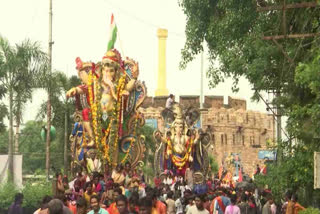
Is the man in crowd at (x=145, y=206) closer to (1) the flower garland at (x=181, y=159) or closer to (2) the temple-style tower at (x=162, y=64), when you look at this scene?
(1) the flower garland at (x=181, y=159)

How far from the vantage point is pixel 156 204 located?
55.9 ft

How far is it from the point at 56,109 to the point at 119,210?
26.1m

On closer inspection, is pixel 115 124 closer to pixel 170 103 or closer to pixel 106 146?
pixel 106 146

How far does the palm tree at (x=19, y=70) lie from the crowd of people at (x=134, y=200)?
12.7 ft

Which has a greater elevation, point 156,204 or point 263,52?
point 263,52

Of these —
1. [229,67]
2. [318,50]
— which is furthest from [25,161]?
[318,50]

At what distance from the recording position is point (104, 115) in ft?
116

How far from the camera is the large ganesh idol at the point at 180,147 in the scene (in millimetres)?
39938

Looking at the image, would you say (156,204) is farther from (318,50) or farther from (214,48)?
(214,48)

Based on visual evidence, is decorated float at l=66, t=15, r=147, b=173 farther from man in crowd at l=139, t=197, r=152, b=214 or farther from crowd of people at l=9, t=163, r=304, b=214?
man in crowd at l=139, t=197, r=152, b=214

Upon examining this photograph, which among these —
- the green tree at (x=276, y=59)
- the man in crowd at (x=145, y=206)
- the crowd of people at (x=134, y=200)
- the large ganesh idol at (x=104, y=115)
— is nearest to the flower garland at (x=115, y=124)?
the large ganesh idol at (x=104, y=115)

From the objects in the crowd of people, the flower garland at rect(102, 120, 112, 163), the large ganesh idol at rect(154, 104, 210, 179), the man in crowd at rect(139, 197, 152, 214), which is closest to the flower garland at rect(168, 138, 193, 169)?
the large ganesh idol at rect(154, 104, 210, 179)

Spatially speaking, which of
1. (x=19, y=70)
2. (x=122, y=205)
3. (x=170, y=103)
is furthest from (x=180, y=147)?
(x=122, y=205)

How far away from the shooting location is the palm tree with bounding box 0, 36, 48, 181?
3173cm
